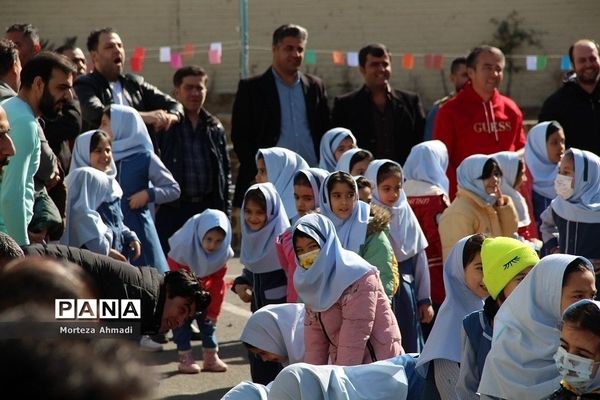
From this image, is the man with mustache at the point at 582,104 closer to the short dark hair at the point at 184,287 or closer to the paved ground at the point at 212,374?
the paved ground at the point at 212,374

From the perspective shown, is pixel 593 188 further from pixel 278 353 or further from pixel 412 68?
pixel 412 68

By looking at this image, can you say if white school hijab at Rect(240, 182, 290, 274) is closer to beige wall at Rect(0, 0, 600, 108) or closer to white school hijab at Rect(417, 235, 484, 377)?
white school hijab at Rect(417, 235, 484, 377)

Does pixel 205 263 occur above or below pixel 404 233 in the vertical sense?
below

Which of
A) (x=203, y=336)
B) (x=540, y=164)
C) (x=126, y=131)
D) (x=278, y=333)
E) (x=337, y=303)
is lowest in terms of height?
(x=203, y=336)

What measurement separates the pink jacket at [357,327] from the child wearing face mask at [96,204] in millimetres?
1616

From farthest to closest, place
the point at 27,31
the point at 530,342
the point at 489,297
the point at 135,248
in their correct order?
the point at 27,31, the point at 135,248, the point at 489,297, the point at 530,342

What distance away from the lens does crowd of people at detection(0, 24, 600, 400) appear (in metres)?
4.59

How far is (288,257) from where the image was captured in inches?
280

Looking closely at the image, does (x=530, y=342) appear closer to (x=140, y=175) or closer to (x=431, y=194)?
(x=431, y=194)

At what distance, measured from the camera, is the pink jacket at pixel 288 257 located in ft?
23.1

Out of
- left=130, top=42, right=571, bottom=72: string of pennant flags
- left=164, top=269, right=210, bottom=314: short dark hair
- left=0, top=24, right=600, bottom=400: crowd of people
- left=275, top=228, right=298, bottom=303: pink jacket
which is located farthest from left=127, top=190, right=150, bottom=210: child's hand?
left=130, top=42, right=571, bottom=72: string of pennant flags

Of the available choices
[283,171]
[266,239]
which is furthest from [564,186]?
[283,171]

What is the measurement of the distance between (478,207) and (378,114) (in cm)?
204

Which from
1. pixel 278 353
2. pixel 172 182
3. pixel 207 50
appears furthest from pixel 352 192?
pixel 207 50
